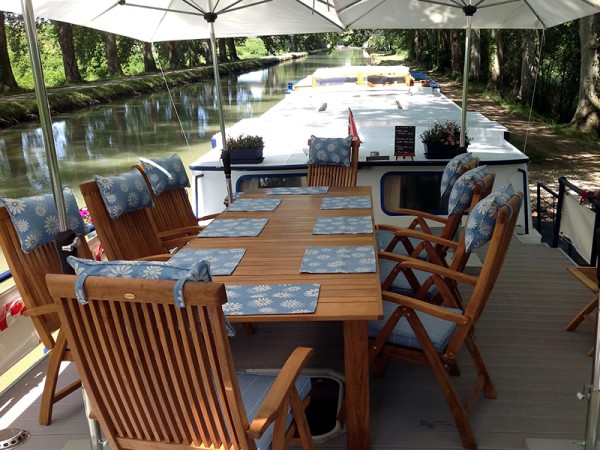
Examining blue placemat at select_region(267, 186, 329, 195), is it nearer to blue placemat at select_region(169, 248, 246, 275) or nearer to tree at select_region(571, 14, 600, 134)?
blue placemat at select_region(169, 248, 246, 275)

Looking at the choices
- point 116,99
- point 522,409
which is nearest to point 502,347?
point 522,409

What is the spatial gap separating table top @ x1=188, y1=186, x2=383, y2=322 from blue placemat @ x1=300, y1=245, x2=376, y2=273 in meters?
0.04

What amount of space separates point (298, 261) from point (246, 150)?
2742 mm

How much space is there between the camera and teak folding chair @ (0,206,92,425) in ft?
8.39

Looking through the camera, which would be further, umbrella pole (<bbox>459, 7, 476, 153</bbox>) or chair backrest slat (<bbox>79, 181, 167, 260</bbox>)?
umbrella pole (<bbox>459, 7, 476, 153</bbox>)

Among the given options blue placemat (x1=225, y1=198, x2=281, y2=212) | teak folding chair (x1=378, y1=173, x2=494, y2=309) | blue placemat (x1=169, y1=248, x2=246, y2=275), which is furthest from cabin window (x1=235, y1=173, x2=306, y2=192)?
blue placemat (x1=169, y1=248, x2=246, y2=275)

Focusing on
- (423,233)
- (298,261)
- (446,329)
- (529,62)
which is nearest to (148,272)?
(298,261)

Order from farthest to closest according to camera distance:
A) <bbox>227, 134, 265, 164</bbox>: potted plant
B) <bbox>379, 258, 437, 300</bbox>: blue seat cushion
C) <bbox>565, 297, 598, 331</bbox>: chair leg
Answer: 1. <bbox>227, 134, 265, 164</bbox>: potted plant
2. <bbox>565, 297, 598, 331</bbox>: chair leg
3. <bbox>379, 258, 437, 300</bbox>: blue seat cushion

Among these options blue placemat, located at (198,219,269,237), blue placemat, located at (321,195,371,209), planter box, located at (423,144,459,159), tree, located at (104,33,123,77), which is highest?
tree, located at (104,33,123,77)

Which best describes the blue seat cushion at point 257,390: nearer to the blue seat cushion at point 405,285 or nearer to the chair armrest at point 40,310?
the chair armrest at point 40,310

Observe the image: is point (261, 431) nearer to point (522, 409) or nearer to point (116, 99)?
point (522, 409)

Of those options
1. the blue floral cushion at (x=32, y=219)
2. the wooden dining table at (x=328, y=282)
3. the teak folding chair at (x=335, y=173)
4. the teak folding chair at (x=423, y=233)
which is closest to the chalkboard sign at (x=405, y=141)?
the teak folding chair at (x=335, y=173)

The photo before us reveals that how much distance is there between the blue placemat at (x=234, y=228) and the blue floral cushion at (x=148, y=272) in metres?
1.58

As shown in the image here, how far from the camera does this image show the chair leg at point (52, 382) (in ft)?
8.41
